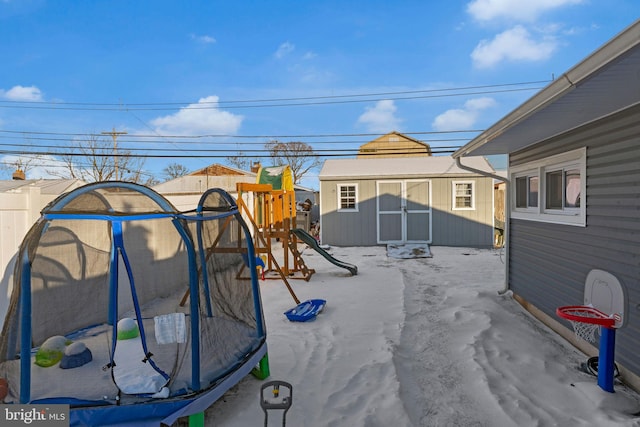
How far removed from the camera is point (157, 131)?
81.0ft

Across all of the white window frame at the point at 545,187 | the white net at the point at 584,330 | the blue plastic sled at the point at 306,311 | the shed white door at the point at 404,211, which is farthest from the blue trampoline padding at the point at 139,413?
the shed white door at the point at 404,211

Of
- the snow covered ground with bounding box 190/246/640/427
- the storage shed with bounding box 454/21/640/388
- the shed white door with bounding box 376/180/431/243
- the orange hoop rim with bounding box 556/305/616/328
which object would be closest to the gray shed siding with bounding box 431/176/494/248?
the shed white door with bounding box 376/180/431/243

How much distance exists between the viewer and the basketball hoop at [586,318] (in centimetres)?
291

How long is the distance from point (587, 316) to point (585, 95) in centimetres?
179

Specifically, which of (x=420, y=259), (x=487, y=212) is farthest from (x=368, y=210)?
(x=487, y=212)

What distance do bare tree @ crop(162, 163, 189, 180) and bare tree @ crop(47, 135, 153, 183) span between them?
892 cm

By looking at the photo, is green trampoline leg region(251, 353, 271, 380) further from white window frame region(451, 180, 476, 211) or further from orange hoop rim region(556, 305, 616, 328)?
white window frame region(451, 180, 476, 211)

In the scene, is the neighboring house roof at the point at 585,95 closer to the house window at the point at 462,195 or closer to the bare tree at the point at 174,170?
the house window at the point at 462,195

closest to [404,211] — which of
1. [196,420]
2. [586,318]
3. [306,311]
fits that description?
[306,311]

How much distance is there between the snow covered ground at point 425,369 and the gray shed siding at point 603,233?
49 cm

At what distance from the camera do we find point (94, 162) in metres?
27.2

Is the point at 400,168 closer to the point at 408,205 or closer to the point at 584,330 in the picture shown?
the point at 408,205

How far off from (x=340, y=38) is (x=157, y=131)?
15.8m

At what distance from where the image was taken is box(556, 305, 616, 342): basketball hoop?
2.91 metres
